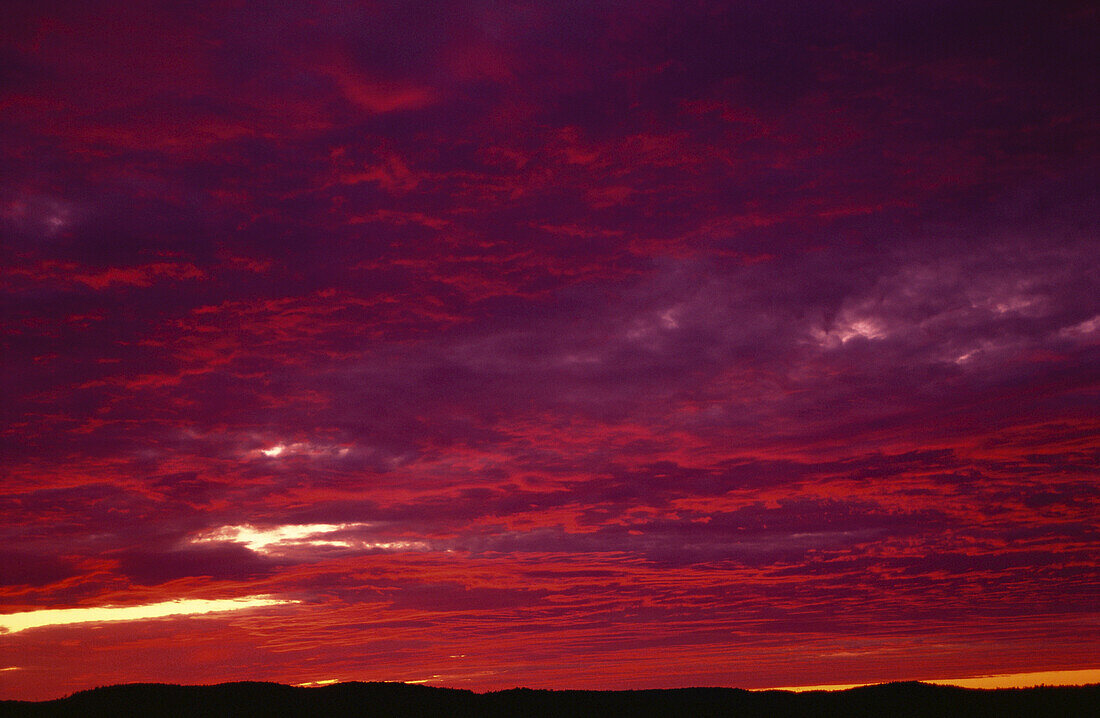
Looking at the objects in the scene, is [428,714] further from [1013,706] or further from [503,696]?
[1013,706]

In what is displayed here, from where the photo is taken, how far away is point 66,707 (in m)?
53.1

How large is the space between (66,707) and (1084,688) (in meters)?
66.8

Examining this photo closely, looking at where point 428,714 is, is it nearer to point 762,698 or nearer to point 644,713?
point 644,713

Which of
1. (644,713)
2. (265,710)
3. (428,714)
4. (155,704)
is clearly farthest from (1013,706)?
(155,704)

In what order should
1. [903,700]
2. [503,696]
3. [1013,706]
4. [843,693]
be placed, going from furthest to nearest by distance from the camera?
1. [503,696]
2. [843,693]
3. [903,700]
4. [1013,706]

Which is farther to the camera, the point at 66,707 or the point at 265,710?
the point at 265,710

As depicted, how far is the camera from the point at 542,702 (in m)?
61.6

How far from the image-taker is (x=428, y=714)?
59156mm

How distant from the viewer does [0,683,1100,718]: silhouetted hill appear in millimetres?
51438

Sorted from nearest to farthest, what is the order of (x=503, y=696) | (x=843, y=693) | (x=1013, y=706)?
(x=1013, y=706) < (x=843, y=693) < (x=503, y=696)

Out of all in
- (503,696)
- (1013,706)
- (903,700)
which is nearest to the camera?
(1013,706)

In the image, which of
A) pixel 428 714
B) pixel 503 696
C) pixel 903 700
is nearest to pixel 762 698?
pixel 903 700

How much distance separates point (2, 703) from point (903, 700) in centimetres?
6047

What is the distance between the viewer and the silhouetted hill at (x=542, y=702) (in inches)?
2025
